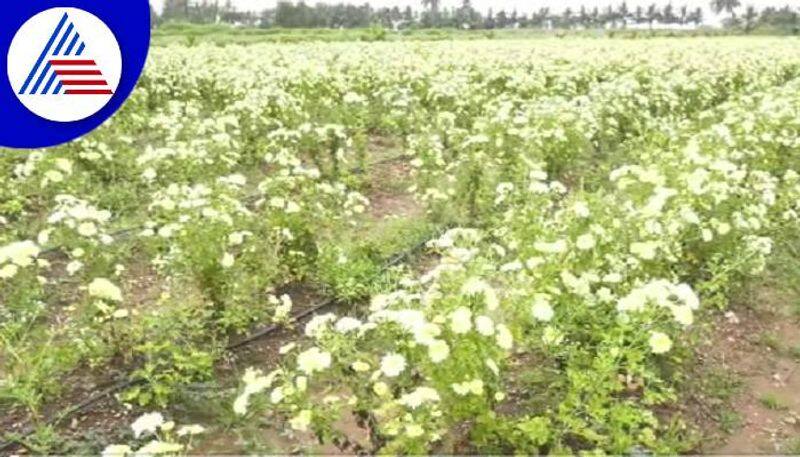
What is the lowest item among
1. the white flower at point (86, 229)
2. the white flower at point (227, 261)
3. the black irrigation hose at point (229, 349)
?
the black irrigation hose at point (229, 349)

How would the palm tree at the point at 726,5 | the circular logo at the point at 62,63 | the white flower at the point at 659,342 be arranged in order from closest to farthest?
1. the white flower at the point at 659,342
2. the circular logo at the point at 62,63
3. the palm tree at the point at 726,5

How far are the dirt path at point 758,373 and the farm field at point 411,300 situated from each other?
0.07 feet

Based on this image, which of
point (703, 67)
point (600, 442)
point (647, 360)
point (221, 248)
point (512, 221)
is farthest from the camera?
point (703, 67)

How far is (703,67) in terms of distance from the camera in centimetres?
1989

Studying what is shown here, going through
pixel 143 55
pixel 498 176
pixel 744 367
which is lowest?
pixel 744 367

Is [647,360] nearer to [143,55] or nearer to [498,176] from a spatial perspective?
[498,176]

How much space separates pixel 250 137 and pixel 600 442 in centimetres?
801

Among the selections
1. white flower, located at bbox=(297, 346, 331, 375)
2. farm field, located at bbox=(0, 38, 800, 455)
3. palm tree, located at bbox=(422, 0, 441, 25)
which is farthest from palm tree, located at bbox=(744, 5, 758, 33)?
white flower, located at bbox=(297, 346, 331, 375)

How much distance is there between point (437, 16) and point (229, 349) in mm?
92828

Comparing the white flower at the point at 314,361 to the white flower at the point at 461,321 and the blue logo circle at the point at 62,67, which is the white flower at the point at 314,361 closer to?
the white flower at the point at 461,321

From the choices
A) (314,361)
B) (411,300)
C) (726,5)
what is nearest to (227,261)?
(411,300)

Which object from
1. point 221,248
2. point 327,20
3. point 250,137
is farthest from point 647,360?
point 327,20

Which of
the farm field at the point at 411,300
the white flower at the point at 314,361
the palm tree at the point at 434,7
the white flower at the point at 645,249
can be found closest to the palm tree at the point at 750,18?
the palm tree at the point at 434,7

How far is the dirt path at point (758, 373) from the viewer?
17.2ft
